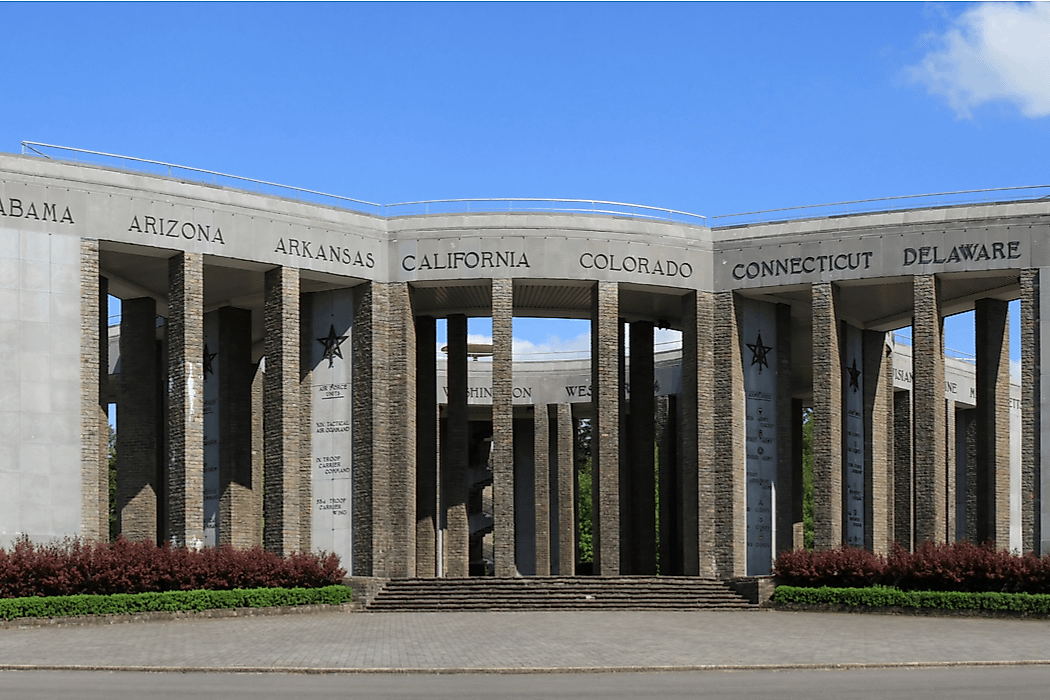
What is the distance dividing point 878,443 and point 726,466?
6238 mm

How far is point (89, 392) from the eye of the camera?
36.2m

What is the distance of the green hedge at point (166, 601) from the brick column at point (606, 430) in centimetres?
780

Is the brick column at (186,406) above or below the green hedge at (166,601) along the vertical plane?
above

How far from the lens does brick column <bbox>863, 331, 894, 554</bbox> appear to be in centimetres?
4384

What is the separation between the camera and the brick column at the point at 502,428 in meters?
40.6

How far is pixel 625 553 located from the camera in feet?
157

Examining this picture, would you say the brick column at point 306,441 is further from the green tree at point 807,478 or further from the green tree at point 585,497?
the green tree at point 807,478

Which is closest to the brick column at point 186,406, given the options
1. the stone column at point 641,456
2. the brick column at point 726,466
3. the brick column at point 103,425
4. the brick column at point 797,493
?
the brick column at point 103,425

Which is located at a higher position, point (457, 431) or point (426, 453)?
point (457, 431)

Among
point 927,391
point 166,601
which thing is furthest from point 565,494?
point 166,601

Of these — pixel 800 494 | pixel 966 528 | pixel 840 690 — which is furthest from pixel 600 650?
pixel 966 528

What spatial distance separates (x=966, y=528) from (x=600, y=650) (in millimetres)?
41188

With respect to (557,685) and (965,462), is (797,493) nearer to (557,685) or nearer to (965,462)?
(965,462)

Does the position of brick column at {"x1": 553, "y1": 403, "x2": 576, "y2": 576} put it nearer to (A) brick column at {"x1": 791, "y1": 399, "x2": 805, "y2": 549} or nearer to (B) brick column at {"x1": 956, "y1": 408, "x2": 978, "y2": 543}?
(A) brick column at {"x1": 791, "y1": 399, "x2": 805, "y2": 549}
